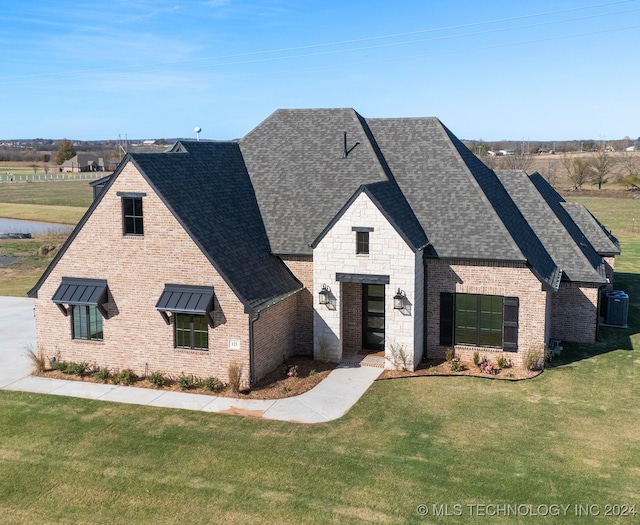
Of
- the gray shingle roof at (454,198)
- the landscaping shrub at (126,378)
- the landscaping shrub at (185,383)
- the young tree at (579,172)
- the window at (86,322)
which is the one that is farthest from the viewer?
the young tree at (579,172)

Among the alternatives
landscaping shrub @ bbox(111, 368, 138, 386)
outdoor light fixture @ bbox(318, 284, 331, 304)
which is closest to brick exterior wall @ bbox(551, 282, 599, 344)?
outdoor light fixture @ bbox(318, 284, 331, 304)

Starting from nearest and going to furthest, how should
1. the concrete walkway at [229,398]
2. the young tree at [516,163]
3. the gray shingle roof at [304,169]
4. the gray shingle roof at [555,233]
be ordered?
the concrete walkway at [229,398], the gray shingle roof at [304,169], the gray shingle roof at [555,233], the young tree at [516,163]

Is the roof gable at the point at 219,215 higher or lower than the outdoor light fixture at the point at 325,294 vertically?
higher

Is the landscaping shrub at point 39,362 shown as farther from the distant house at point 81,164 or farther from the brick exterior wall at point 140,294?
the distant house at point 81,164

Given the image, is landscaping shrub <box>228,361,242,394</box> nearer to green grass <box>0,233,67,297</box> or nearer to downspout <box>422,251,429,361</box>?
downspout <box>422,251,429,361</box>

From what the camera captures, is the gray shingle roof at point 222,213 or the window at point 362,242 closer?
the gray shingle roof at point 222,213

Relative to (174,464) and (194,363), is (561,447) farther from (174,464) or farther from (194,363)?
(194,363)

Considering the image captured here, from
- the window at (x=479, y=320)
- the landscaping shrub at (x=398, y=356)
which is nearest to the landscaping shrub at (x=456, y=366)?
the window at (x=479, y=320)
